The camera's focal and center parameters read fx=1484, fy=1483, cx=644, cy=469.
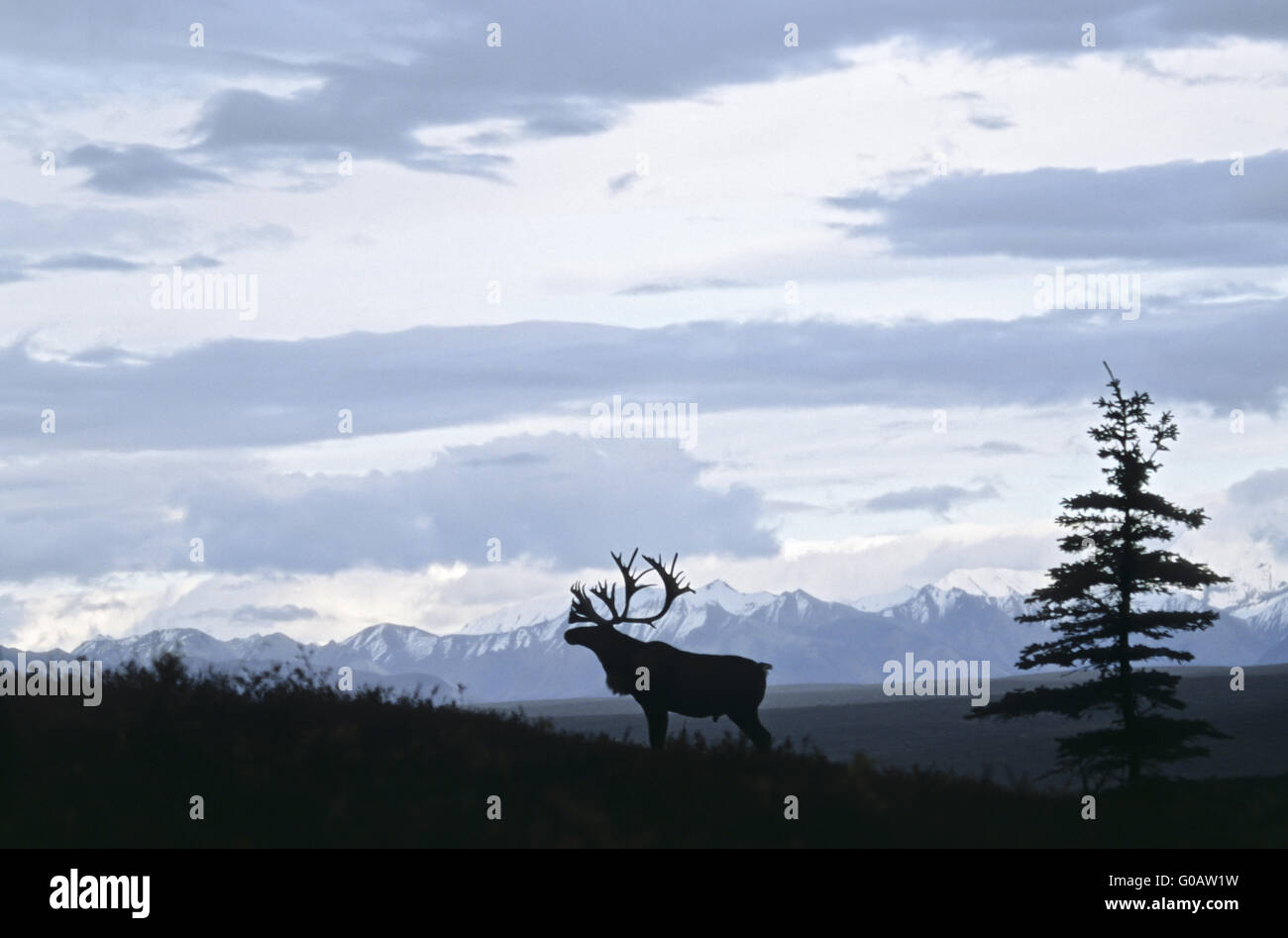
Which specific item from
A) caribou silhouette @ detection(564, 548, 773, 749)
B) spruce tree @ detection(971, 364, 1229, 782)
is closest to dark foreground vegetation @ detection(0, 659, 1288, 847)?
caribou silhouette @ detection(564, 548, 773, 749)

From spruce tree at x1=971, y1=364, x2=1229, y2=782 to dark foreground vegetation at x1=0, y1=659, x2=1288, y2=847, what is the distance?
45.5 feet

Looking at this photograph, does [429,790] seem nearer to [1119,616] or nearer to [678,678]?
[678,678]

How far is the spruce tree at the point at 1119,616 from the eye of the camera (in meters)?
31.9

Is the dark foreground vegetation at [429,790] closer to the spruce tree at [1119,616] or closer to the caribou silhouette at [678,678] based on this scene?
the caribou silhouette at [678,678]

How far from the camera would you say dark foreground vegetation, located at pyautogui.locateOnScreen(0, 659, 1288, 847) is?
1405 centimetres

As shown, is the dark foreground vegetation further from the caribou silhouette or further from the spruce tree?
the spruce tree

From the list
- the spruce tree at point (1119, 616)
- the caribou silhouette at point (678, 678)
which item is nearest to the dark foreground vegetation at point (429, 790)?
the caribou silhouette at point (678, 678)

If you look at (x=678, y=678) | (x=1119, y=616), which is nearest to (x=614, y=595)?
(x=678, y=678)
